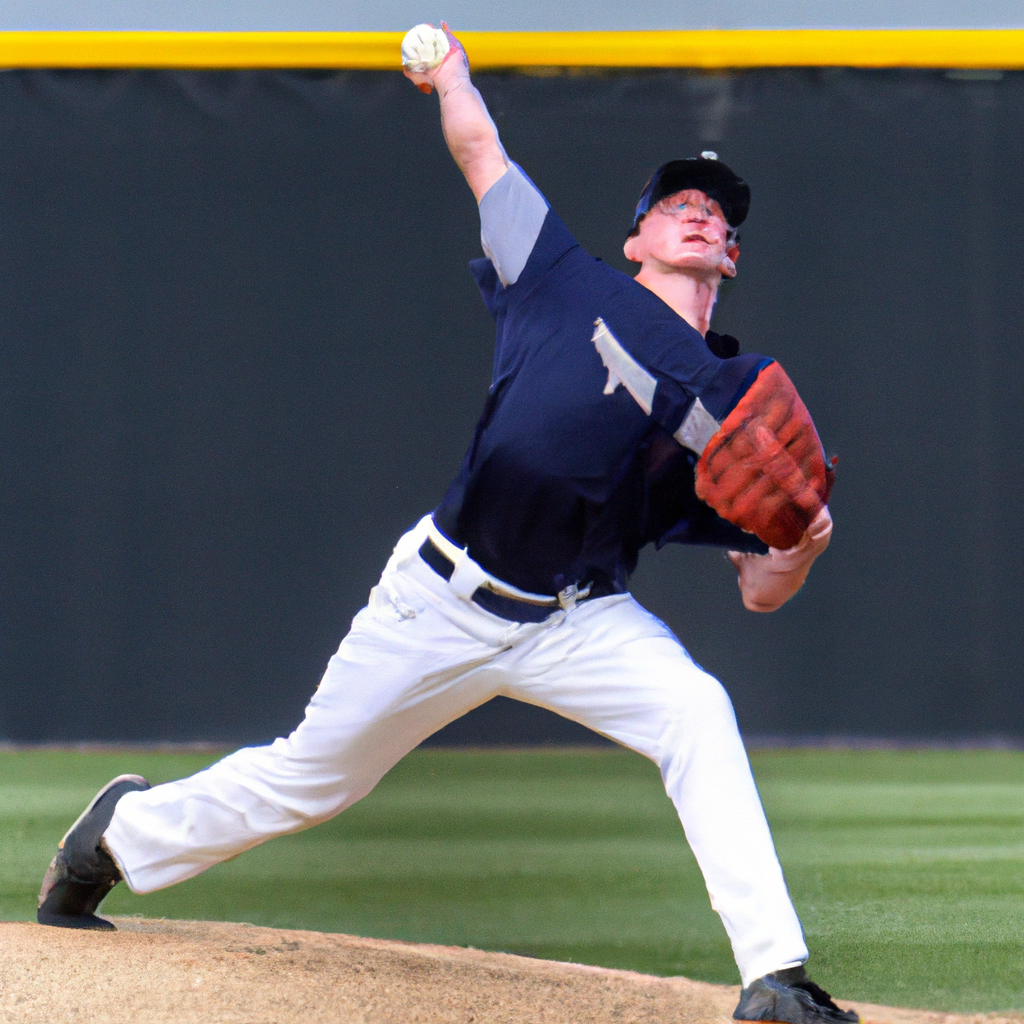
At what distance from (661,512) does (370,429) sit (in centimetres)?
186

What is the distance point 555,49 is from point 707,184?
1768 mm

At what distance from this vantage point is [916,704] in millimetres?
3523

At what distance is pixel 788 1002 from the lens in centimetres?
146

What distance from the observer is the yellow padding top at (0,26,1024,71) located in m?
3.44

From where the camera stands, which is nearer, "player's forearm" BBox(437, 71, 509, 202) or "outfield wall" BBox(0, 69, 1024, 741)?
"player's forearm" BBox(437, 71, 509, 202)

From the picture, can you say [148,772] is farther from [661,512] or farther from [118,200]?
[661,512]

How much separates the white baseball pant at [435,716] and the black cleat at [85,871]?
2.6 inches

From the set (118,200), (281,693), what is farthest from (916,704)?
(118,200)

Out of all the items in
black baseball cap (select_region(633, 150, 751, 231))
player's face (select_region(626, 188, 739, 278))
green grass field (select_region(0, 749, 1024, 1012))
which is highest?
black baseball cap (select_region(633, 150, 751, 231))

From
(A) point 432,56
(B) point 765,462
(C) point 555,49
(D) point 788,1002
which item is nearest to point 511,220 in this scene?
(A) point 432,56

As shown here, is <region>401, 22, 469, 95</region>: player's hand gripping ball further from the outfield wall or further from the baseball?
the outfield wall

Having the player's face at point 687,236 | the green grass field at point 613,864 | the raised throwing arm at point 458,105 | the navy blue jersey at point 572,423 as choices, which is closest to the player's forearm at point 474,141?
the raised throwing arm at point 458,105

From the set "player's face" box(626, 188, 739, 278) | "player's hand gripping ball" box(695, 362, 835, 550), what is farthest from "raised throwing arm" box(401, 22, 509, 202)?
"player's hand gripping ball" box(695, 362, 835, 550)

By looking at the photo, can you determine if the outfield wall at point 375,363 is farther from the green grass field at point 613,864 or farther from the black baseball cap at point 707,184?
the black baseball cap at point 707,184
